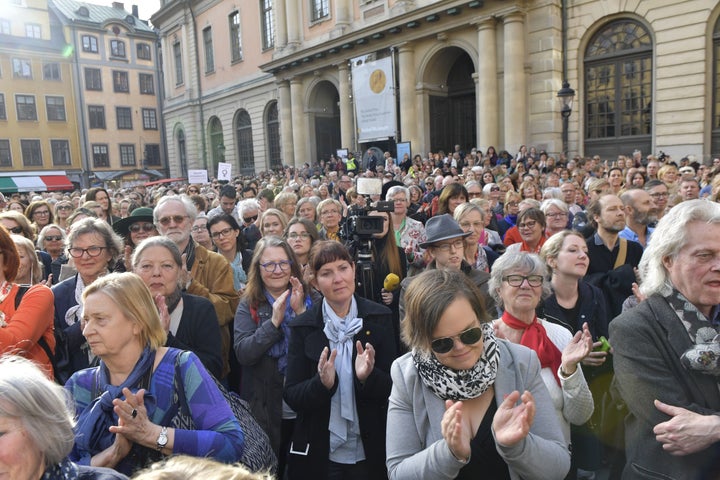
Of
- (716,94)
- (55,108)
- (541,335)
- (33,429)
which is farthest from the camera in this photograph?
(55,108)

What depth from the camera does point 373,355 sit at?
2.60 metres

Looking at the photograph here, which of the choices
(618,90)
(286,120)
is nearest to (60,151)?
(286,120)

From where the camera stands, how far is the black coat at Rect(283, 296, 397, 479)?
8.81ft

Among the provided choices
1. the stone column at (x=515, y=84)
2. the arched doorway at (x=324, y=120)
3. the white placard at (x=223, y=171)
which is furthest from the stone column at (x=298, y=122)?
the stone column at (x=515, y=84)

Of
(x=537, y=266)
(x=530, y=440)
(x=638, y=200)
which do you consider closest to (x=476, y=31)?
(x=638, y=200)

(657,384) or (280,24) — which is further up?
(280,24)

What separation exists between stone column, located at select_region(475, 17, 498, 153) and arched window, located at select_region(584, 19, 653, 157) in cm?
298

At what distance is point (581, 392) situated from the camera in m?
2.42

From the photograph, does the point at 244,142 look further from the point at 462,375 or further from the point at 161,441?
the point at 462,375

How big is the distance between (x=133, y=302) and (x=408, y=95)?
62.1ft

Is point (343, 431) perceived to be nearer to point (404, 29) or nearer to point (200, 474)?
point (200, 474)

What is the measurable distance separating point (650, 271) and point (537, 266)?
72 centimetres

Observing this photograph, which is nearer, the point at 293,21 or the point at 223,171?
the point at 223,171

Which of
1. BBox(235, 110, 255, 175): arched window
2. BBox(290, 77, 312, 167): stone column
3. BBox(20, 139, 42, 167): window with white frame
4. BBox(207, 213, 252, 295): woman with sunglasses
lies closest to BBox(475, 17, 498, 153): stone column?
BBox(290, 77, 312, 167): stone column
